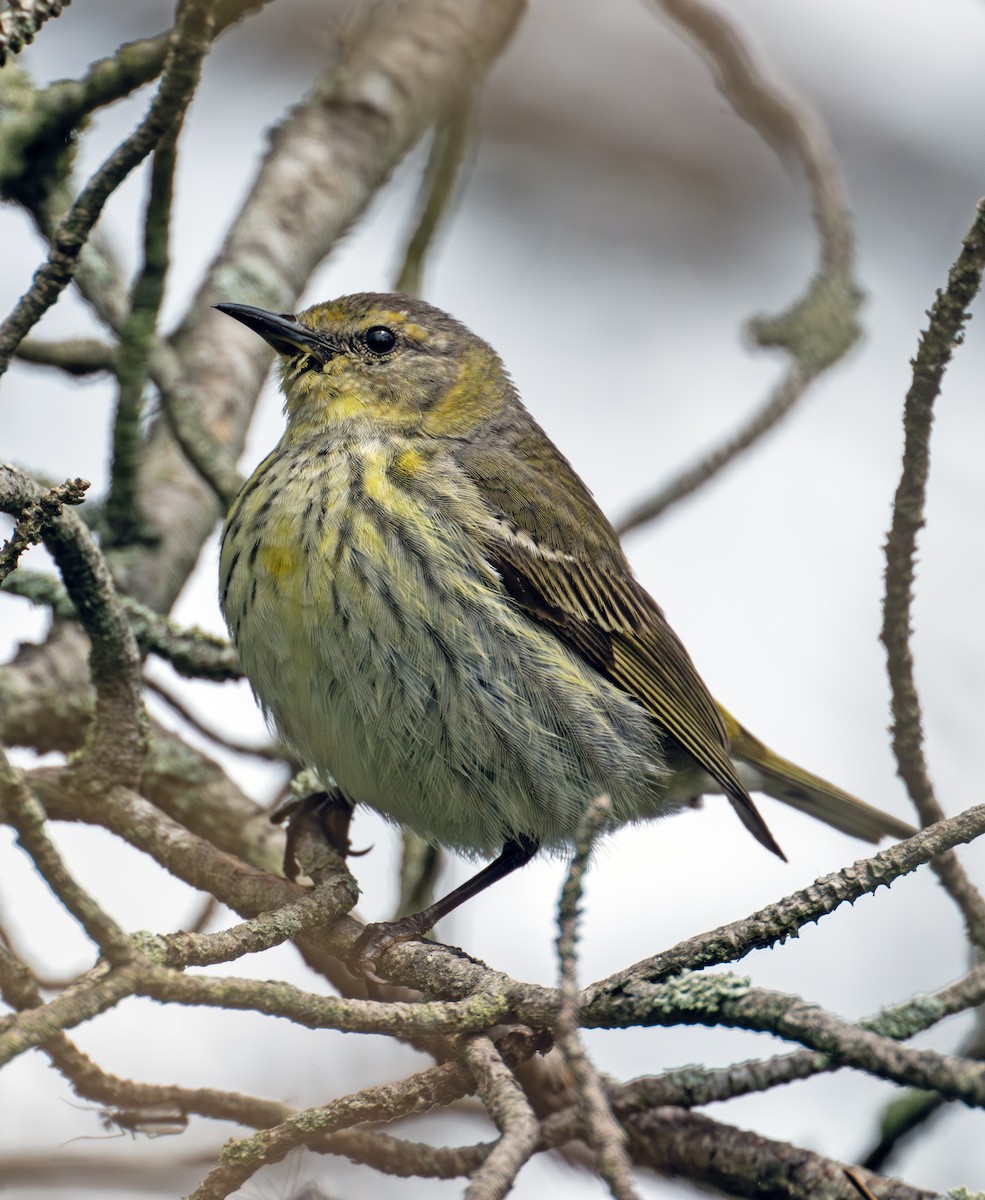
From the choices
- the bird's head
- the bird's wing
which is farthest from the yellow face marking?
the bird's wing

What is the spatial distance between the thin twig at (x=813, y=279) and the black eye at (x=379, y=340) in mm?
1256

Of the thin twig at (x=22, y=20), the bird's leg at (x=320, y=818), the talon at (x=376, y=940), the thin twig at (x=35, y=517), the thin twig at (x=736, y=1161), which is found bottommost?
the thin twig at (x=736, y=1161)

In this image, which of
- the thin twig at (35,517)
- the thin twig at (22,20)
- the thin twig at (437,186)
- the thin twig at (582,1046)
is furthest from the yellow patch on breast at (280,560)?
the thin twig at (437,186)

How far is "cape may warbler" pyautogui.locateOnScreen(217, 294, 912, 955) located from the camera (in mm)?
3992

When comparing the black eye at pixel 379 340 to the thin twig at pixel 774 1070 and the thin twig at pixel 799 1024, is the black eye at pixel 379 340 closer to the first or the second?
the thin twig at pixel 774 1070

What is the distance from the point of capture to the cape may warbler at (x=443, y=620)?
399cm

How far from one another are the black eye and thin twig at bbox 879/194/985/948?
2.17 meters

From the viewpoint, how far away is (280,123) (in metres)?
5.85

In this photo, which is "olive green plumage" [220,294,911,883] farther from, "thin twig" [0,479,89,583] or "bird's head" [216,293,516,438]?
"thin twig" [0,479,89,583]

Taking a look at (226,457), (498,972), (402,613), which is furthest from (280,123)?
(498,972)

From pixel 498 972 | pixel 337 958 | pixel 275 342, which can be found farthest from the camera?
pixel 275 342

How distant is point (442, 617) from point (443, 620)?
1cm

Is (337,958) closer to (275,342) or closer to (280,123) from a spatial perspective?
(275,342)

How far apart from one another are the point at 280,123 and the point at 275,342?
4.84 feet
